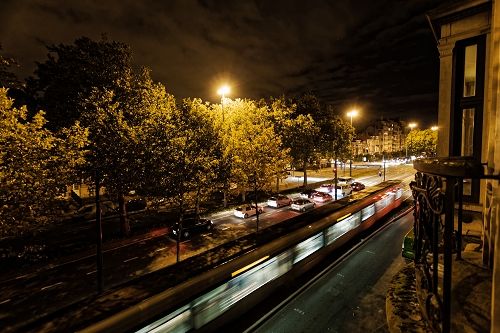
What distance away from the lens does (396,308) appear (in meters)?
5.60

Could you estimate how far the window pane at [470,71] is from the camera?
14055 millimetres

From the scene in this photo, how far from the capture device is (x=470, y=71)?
14.4 meters

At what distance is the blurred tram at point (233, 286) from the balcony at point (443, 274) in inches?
172

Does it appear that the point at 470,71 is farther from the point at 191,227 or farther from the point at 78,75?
the point at 78,75

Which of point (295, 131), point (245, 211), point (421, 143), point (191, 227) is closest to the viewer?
point (191, 227)

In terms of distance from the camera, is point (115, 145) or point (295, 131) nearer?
point (115, 145)

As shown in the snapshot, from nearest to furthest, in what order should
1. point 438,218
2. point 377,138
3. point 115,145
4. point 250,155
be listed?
1. point 438,218
2. point 115,145
3. point 250,155
4. point 377,138

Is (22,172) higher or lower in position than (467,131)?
lower

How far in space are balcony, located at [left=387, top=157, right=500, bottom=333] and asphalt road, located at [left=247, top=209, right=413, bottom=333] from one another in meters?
3.90

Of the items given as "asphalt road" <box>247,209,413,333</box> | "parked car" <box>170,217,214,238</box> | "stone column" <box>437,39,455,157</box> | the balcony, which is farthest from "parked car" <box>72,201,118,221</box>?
"stone column" <box>437,39,455,157</box>

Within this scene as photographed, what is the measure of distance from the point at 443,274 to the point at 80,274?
54.9 feet

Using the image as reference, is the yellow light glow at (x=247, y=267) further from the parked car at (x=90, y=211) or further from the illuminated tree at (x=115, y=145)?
the parked car at (x=90, y=211)

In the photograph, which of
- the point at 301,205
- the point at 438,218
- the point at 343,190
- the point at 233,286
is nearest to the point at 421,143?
the point at 343,190

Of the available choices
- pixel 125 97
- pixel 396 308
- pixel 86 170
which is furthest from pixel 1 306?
pixel 396 308
